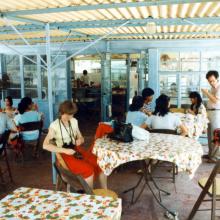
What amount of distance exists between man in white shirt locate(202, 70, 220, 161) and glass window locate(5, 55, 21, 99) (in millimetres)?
6099

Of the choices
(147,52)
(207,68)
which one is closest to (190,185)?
(207,68)

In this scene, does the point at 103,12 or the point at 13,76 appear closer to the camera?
the point at 103,12

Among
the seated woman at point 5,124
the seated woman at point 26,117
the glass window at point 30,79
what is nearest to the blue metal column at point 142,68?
the glass window at point 30,79

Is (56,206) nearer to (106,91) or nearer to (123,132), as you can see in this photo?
(123,132)

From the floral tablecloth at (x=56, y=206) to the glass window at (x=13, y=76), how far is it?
770 centimetres

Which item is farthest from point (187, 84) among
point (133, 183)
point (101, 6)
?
point (101, 6)

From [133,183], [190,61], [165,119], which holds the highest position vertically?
[190,61]

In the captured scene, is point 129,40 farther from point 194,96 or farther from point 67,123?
point 67,123

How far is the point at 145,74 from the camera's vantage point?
821 centimetres

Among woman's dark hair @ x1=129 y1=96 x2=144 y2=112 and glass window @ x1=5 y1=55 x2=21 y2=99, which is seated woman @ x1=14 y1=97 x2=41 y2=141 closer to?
woman's dark hair @ x1=129 y1=96 x2=144 y2=112

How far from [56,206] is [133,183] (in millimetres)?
2794

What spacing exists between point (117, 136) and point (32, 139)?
2.73m

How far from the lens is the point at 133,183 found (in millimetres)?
4832

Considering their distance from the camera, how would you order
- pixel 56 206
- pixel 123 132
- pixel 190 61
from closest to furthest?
pixel 56 206
pixel 123 132
pixel 190 61
